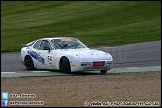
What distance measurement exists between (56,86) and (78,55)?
11.6 ft

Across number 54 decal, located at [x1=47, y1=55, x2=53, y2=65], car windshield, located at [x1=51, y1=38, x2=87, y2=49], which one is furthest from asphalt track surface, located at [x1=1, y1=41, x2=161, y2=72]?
car windshield, located at [x1=51, y1=38, x2=87, y2=49]

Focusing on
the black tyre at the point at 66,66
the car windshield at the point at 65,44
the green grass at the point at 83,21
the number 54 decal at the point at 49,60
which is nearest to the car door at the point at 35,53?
the number 54 decal at the point at 49,60

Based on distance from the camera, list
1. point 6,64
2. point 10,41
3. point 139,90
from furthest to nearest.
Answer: point 10,41
point 6,64
point 139,90

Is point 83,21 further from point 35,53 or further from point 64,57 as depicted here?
point 64,57

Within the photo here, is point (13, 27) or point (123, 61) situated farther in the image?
point (13, 27)

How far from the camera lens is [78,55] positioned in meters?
15.8

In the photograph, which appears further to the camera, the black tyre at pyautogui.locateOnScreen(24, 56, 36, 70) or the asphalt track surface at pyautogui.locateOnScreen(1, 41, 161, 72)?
the asphalt track surface at pyautogui.locateOnScreen(1, 41, 161, 72)

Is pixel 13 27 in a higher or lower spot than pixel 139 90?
higher

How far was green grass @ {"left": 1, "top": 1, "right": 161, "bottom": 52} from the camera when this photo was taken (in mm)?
32156

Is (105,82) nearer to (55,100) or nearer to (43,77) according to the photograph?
(43,77)

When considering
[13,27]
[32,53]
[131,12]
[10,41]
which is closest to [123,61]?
[32,53]

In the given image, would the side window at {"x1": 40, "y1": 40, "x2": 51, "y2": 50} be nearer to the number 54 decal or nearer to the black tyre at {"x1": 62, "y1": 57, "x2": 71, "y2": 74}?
the number 54 decal

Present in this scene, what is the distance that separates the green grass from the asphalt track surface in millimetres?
2316

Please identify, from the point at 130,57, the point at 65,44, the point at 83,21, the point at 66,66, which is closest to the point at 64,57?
the point at 66,66
